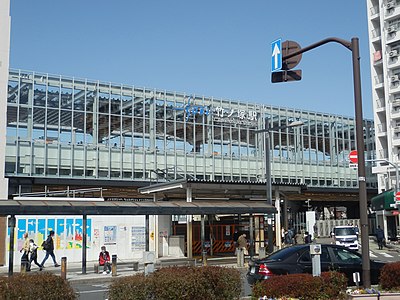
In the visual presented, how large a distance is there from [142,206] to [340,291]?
15412 mm

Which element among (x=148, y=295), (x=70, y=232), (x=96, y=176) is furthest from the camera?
(x=96, y=176)

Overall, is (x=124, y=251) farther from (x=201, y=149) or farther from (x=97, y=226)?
(x=201, y=149)

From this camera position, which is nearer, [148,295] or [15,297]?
[15,297]

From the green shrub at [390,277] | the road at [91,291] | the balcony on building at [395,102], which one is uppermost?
the balcony on building at [395,102]

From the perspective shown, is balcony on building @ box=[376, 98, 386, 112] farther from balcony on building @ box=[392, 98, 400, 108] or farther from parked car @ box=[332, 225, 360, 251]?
parked car @ box=[332, 225, 360, 251]

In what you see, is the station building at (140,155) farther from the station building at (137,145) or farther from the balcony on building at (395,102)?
the balcony on building at (395,102)

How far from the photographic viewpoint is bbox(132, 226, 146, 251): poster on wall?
1281 inches

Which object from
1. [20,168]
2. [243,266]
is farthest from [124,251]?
[20,168]

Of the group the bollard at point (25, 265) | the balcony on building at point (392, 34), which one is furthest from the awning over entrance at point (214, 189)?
the balcony on building at point (392, 34)

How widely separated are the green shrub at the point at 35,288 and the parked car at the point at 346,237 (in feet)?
108

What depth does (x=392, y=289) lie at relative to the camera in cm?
1285

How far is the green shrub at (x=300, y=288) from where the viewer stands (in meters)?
11.0

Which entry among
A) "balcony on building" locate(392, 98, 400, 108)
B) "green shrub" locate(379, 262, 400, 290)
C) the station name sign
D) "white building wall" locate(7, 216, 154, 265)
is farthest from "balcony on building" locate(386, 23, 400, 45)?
"green shrub" locate(379, 262, 400, 290)

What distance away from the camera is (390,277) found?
42.6 feet
